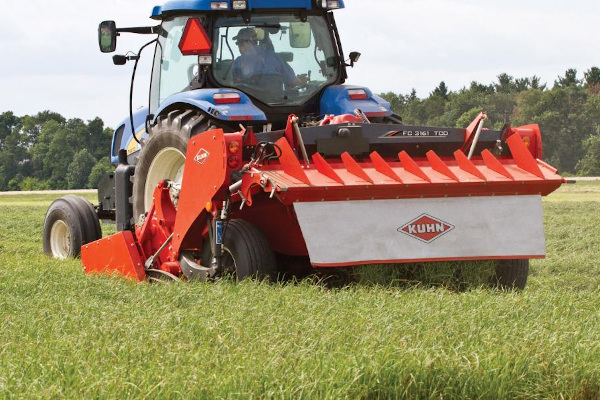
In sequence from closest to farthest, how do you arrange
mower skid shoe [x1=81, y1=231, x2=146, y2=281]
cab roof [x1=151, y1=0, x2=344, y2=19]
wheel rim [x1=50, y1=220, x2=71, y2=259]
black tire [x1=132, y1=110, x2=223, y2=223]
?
black tire [x1=132, y1=110, x2=223, y2=223] → mower skid shoe [x1=81, y1=231, x2=146, y2=281] → cab roof [x1=151, y1=0, x2=344, y2=19] → wheel rim [x1=50, y1=220, x2=71, y2=259]

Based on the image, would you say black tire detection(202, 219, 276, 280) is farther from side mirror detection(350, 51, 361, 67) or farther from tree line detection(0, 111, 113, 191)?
tree line detection(0, 111, 113, 191)

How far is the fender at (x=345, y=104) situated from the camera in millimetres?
7793

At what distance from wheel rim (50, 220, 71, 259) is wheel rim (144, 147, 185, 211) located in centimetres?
203

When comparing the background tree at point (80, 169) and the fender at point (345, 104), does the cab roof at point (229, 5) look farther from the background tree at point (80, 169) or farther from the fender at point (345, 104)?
the background tree at point (80, 169)

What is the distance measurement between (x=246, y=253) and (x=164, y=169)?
1.54m

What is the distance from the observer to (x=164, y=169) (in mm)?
7805

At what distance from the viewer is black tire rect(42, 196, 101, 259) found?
30.3 ft

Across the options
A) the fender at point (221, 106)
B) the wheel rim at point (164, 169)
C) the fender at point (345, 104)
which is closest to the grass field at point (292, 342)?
the fender at point (221, 106)

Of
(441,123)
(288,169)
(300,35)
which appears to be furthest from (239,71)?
(441,123)

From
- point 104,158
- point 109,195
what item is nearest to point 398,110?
point 104,158

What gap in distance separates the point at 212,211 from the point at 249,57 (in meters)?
1.70

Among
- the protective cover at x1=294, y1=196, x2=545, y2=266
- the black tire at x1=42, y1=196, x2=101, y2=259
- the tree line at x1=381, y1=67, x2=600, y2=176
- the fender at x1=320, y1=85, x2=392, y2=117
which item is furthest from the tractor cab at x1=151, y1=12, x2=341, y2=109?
the tree line at x1=381, y1=67, x2=600, y2=176

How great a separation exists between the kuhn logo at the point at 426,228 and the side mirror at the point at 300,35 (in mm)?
2307

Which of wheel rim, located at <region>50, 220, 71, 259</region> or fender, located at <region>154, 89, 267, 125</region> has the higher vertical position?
fender, located at <region>154, 89, 267, 125</region>
